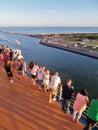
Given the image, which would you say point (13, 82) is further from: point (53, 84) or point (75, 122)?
point (75, 122)

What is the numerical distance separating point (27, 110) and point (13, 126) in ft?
4.04

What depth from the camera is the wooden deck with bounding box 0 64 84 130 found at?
6.88 meters

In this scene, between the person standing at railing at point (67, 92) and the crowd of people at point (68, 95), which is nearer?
the crowd of people at point (68, 95)

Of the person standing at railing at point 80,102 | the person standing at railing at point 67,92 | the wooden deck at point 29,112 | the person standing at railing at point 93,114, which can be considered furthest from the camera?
the person standing at railing at point 67,92

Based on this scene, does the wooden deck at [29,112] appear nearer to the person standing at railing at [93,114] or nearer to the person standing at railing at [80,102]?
the person standing at railing at [80,102]

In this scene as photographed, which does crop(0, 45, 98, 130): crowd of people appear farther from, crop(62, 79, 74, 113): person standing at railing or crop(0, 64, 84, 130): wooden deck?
crop(0, 64, 84, 130): wooden deck

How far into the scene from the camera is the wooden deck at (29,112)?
6883 millimetres

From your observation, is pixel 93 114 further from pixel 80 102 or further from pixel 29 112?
pixel 29 112

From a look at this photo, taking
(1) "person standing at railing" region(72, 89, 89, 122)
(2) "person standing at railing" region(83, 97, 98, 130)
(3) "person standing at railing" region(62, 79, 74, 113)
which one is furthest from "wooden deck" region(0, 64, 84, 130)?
(2) "person standing at railing" region(83, 97, 98, 130)

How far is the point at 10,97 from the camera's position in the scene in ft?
30.3

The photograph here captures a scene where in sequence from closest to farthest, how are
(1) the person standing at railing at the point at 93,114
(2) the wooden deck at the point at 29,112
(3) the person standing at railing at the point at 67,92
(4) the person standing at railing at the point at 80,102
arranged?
(1) the person standing at railing at the point at 93,114 < (4) the person standing at railing at the point at 80,102 < (2) the wooden deck at the point at 29,112 < (3) the person standing at railing at the point at 67,92

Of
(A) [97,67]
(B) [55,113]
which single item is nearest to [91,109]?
(B) [55,113]

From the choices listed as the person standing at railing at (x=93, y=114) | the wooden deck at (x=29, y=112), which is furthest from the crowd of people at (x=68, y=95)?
the wooden deck at (x=29, y=112)

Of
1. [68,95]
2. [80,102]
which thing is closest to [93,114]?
[80,102]
